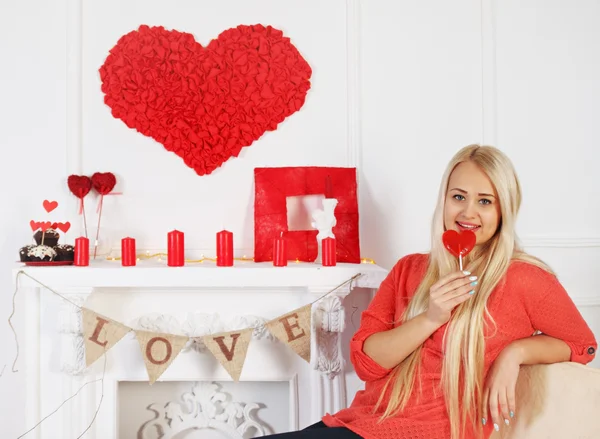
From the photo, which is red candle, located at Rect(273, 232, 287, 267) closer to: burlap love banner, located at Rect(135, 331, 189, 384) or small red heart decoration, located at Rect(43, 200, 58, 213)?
burlap love banner, located at Rect(135, 331, 189, 384)

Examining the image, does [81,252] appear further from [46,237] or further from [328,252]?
[328,252]

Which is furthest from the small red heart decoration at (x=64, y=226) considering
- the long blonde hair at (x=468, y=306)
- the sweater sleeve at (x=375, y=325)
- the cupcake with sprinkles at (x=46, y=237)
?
the long blonde hair at (x=468, y=306)

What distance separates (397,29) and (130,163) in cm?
118

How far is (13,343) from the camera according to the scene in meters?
2.25

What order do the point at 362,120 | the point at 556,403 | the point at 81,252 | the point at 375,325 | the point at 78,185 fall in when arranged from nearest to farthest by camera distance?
1. the point at 556,403
2. the point at 375,325
3. the point at 81,252
4. the point at 78,185
5. the point at 362,120

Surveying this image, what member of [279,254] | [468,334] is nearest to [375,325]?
[468,334]

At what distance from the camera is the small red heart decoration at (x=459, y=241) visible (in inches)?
55.6

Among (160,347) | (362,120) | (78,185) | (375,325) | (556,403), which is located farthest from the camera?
(362,120)

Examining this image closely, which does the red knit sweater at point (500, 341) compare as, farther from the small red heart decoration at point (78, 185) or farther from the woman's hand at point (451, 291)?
the small red heart decoration at point (78, 185)

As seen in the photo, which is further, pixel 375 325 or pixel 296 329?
pixel 296 329

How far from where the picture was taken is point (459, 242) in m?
1.42

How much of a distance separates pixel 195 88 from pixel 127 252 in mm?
687

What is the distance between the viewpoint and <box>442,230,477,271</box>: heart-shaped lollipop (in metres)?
1.41

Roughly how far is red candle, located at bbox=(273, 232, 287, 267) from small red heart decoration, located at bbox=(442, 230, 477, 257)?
0.70 metres
